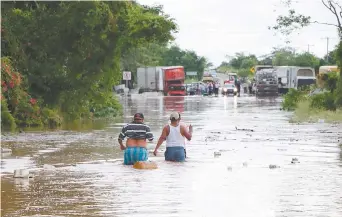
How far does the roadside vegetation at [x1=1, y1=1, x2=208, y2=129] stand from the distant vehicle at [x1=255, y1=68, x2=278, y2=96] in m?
47.4

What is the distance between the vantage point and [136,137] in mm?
19484

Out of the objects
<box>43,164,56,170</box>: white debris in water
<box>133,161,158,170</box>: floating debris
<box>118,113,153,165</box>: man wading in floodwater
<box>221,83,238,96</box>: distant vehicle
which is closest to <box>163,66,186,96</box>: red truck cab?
<box>221,83,238,96</box>: distant vehicle

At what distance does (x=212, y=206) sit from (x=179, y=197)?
3.90ft

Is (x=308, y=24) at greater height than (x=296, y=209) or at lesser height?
greater

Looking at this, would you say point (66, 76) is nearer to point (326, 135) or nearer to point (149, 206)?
point (326, 135)

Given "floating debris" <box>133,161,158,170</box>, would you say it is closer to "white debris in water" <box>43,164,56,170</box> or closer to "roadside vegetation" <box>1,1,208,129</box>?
"white debris in water" <box>43,164,56,170</box>

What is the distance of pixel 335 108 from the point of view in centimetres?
4469

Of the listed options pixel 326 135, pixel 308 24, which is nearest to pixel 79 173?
pixel 326 135

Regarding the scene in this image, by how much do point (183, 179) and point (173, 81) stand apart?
82.2m

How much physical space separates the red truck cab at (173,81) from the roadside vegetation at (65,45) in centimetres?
5674

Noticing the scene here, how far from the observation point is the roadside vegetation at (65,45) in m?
35.6

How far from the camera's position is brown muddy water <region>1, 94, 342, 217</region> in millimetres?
13547

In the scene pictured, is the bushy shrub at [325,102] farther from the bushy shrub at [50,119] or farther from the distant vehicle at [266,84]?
the distant vehicle at [266,84]

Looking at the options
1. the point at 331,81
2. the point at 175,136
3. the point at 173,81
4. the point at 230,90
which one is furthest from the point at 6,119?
the point at 173,81
